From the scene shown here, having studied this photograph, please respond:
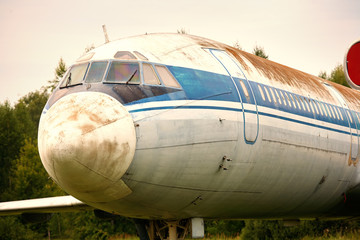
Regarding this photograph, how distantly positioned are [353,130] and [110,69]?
24.1 ft

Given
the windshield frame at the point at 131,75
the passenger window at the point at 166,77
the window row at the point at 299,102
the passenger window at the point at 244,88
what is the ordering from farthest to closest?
the window row at the point at 299,102, the passenger window at the point at 244,88, the passenger window at the point at 166,77, the windshield frame at the point at 131,75

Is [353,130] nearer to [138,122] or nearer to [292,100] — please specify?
[292,100]

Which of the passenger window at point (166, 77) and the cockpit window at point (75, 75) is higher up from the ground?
the cockpit window at point (75, 75)

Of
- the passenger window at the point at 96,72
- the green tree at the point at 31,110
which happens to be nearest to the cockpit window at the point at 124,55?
the passenger window at the point at 96,72

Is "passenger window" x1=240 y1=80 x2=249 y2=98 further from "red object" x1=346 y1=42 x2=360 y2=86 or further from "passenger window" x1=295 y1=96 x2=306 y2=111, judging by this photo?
"passenger window" x1=295 y1=96 x2=306 y2=111

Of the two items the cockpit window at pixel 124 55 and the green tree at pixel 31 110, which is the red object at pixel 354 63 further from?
the green tree at pixel 31 110

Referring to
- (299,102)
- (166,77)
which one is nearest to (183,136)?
(166,77)

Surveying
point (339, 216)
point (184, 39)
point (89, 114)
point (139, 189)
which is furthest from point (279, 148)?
point (339, 216)

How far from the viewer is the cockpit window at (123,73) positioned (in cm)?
853

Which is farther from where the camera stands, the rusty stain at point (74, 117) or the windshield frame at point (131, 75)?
the windshield frame at point (131, 75)

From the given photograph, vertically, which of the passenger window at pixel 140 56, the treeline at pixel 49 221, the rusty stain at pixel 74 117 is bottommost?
the treeline at pixel 49 221

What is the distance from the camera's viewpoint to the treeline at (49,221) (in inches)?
1043

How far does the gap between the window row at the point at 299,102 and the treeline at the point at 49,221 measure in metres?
6.84

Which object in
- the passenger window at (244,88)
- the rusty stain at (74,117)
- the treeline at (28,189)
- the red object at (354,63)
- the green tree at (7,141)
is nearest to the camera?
the rusty stain at (74,117)
